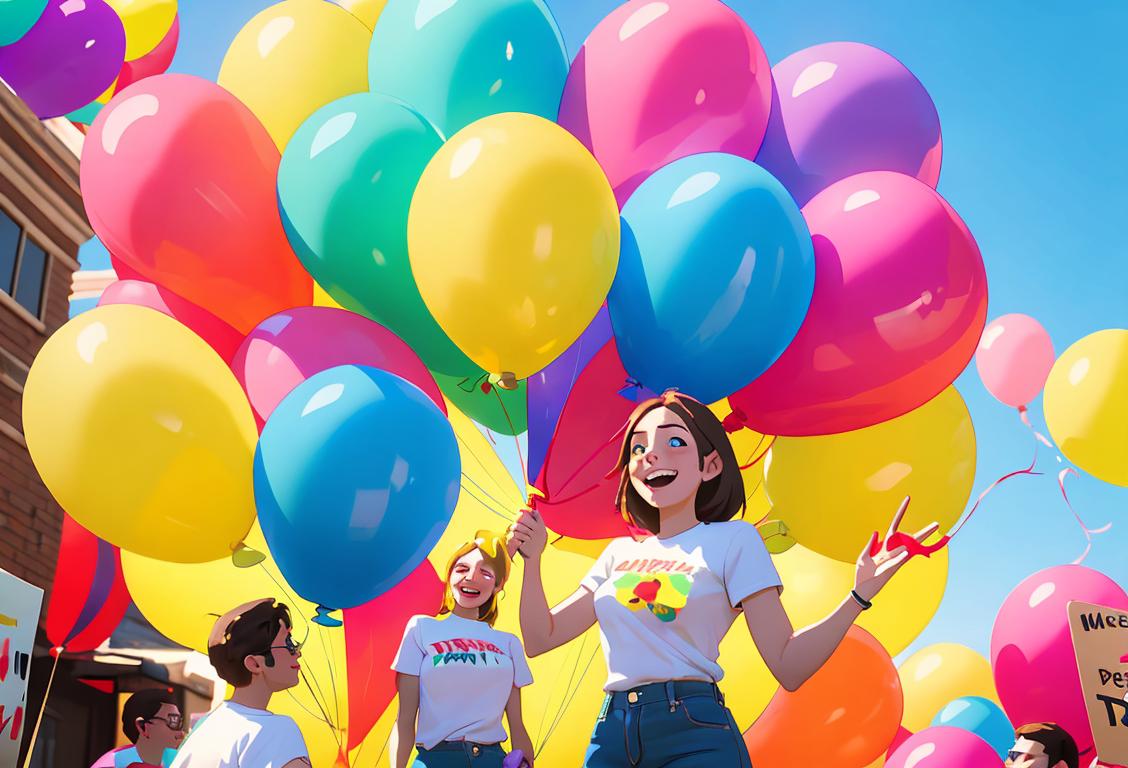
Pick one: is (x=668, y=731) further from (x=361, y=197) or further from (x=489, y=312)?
(x=361, y=197)

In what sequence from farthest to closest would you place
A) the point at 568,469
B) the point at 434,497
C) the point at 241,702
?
the point at 568,469 → the point at 434,497 → the point at 241,702

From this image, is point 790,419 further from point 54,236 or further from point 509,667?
point 54,236

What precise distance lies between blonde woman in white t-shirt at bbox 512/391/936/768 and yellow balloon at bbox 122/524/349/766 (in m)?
2.05

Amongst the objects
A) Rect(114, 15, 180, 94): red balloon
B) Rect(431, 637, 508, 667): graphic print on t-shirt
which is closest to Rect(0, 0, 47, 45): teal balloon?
Rect(114, 15, 180, 94): red balloon

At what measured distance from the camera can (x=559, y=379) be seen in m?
4.40

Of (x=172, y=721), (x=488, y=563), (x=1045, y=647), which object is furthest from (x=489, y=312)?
(x=1045, y=647)

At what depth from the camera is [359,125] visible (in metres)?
3.97

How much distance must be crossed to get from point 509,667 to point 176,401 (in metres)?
1.43

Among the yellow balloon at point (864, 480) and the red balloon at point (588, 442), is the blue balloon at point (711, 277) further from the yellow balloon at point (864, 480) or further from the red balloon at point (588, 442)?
the yellow balloon at point (864, 480)

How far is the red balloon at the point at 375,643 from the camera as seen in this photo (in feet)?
14.1

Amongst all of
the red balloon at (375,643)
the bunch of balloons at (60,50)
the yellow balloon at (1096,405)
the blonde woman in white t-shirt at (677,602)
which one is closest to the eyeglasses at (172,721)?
the red balloon at (375,643)

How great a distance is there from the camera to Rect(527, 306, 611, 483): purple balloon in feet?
14.2

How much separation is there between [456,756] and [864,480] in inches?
76.4

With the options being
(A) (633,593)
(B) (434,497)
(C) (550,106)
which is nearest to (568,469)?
(B) (434,497)
